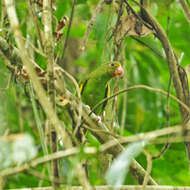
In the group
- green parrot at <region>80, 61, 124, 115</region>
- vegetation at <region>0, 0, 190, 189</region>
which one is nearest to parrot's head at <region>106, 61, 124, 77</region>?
vegetation at <region>0, 0, 190, 189</region>

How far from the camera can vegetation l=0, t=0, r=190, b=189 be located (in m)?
1.14

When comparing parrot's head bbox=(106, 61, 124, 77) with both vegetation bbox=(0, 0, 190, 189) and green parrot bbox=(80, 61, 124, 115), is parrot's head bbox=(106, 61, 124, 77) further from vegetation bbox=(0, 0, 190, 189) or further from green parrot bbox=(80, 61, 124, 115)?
green parrot bbox=(80, 61, 124, 115)

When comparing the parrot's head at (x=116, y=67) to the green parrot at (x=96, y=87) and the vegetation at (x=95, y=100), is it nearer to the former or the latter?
the vegetation at (x=95, y=100)

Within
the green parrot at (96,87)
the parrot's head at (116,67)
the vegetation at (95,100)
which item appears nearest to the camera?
the vegetation at (95,100)

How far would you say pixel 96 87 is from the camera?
3.58 metres

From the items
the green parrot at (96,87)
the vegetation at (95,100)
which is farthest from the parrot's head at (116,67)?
the green parrot at (96,87)

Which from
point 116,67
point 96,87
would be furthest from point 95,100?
point 116,67

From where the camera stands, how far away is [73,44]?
6859mm

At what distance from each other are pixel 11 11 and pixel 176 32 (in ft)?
9.65

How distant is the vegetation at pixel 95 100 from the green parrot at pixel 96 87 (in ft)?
0.43

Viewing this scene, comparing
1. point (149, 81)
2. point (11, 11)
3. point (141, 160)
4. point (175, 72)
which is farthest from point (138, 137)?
point (149, 81)

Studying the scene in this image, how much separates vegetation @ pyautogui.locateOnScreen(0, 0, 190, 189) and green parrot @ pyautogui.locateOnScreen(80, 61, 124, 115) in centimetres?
13

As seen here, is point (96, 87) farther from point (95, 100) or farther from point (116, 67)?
point (116, 67)

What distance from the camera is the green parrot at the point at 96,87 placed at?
3511 millimetres
